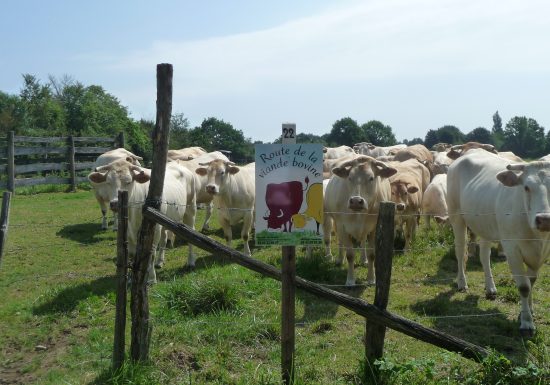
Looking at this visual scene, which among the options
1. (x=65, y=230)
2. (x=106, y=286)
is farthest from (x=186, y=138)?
(x=106, y=286)

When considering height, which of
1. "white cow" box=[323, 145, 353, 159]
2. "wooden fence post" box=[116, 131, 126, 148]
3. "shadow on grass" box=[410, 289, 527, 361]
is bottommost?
"shadow on grass" box=[410, 289, 527, 361]

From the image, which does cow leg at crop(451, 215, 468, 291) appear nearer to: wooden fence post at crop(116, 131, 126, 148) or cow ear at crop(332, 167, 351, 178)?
cow ear at crop(332, 167, 351, 178)

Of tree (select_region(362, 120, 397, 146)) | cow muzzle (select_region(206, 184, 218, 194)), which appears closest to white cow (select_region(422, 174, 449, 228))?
cow muzzle (select_region(206, 184, 218, 194))

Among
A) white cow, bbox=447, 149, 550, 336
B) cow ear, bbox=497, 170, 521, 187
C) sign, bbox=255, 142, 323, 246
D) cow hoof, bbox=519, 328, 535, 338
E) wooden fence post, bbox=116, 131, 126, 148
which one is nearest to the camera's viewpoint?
sign, bbox=255, 142, 323, 246

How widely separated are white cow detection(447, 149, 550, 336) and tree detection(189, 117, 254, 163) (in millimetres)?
31223

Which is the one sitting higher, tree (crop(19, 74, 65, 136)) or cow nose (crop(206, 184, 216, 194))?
tree (crop(19, 74, 65, 136))

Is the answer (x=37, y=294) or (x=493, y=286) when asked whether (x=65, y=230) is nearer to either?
(x=37, y=294)

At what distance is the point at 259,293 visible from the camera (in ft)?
26.9

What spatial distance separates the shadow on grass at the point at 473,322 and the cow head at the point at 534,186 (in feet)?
4.13

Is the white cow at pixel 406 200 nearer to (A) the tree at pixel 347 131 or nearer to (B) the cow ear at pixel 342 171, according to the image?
(B) the cow ear at pixel 342 171

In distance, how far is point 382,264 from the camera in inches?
191

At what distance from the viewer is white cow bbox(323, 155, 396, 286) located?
867 cm

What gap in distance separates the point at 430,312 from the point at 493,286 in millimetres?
1248

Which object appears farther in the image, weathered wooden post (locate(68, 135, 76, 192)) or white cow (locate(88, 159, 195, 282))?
weathered wooden post (locate(68, 135, 76, 192))
